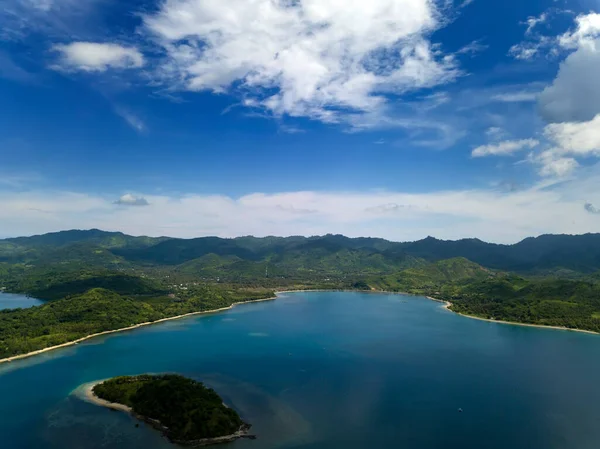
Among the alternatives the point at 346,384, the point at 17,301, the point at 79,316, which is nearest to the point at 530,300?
the point at 346,384

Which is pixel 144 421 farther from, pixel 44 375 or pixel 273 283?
pixel 273 283

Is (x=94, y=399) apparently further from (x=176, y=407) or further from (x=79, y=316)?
(x=79, y=316)

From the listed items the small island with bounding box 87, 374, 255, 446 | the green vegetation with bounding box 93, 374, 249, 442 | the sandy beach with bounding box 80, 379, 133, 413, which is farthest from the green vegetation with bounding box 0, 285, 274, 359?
the green vegetation with bounding box 93, 374, 249, 442

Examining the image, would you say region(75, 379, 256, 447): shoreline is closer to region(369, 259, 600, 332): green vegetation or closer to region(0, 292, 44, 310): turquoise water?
region(0, 292, 44, 310): turquoise water

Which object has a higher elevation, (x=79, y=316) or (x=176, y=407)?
(x=79, y=316)

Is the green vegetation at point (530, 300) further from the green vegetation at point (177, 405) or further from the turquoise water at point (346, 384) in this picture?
the green vegetation at point (177, 405)

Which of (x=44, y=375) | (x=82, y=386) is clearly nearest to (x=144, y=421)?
(x=82, y=386)
